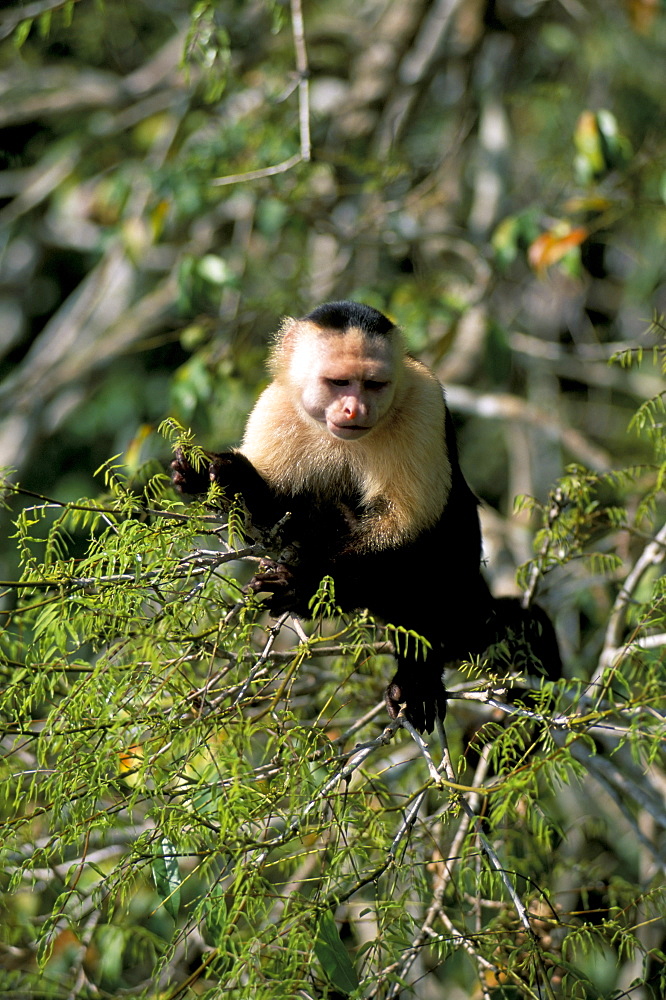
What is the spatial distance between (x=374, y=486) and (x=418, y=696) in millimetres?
711

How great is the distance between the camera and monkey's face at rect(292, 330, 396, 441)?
2.83 metres

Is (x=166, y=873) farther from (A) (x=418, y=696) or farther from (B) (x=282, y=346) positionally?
(B) (x=282, y=346)

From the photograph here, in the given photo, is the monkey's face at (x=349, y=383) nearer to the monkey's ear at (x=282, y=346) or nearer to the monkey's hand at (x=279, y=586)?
the monkey's ear at (x=282, y=346)

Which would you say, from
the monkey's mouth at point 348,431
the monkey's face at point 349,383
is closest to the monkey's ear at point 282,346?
the monkey's face at point 349,383

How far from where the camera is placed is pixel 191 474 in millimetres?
2682

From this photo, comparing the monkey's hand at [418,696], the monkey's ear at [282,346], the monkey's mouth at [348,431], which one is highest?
the monkey's ear at [282,346]

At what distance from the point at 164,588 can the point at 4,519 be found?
3.58 m

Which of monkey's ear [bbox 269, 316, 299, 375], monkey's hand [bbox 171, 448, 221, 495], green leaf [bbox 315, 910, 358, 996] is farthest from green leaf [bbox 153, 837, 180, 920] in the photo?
monkey's ear [bbox 269, 316, 299, 375]

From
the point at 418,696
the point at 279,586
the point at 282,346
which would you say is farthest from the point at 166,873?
the point at 282,346

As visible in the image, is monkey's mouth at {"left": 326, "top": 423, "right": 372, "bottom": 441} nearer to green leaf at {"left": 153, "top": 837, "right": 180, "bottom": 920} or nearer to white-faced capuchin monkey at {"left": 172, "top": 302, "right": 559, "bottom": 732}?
white-faced capuchin monkey at {"left": 172, "top": 302, "right": 559, "bottom": 732}

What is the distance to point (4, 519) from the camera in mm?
5215

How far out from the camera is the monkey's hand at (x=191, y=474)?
8.72ft

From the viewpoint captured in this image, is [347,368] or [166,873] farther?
[347,368]

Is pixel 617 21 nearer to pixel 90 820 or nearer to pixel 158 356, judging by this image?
pixel 158 356
